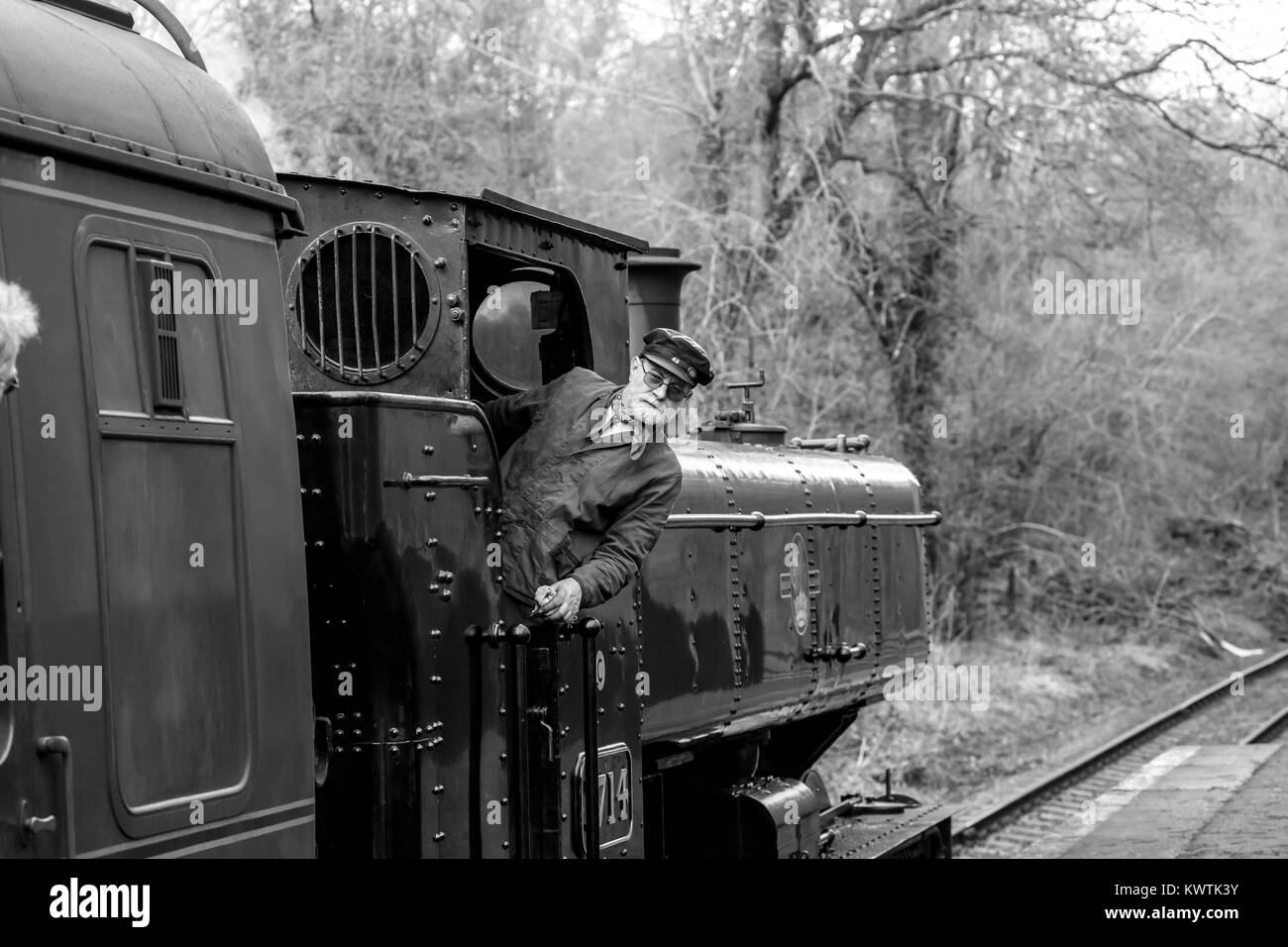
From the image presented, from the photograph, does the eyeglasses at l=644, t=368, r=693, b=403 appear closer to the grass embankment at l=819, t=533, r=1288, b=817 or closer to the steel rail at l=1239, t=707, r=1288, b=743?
the grass embankment at l=819, t=533, r=1288, b=817

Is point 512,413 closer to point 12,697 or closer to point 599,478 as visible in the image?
point 599,478

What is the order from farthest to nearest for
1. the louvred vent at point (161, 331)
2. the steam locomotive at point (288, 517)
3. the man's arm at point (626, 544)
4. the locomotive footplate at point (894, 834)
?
the locomotive footplate at point (894, 834)
the man's arm at point (626, 544)
the louvred vent at point (161, 331)
the steam locomotive at point (288, 517)

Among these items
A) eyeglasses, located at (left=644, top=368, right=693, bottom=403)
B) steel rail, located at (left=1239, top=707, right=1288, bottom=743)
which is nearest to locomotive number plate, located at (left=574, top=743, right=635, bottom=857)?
eyeglasses, located at (left=644, top=368, right=693, bottom=403)

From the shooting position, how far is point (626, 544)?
4.36m

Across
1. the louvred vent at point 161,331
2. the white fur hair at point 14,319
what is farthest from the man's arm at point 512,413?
the white fur hair at point 14,319

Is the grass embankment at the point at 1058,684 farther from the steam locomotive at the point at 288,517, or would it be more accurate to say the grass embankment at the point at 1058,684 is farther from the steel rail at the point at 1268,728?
the steam locomotive at the point at 288,517

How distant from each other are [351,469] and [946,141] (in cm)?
1513

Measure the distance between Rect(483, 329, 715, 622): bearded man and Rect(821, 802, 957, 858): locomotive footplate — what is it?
3874mm

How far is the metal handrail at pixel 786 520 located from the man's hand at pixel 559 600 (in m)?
0.93

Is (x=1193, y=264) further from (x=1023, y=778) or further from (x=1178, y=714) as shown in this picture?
Answer: (x=1023, y=778)

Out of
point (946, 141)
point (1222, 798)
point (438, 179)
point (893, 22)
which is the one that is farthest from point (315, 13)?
point (1222, 798)

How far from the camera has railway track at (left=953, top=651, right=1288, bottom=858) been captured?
10.8 meters

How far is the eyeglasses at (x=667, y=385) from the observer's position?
441 cm

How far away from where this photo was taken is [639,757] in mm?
5203
